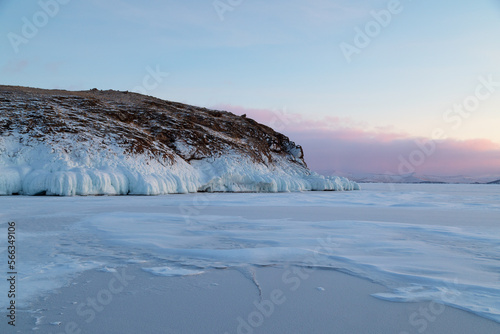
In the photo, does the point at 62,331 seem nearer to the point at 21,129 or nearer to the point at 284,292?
the point at 284,292

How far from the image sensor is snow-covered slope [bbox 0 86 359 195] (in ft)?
71.2

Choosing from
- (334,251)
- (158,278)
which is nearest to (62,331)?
(158,278)

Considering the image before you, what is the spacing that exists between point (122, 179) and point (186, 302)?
21597 millimetres
